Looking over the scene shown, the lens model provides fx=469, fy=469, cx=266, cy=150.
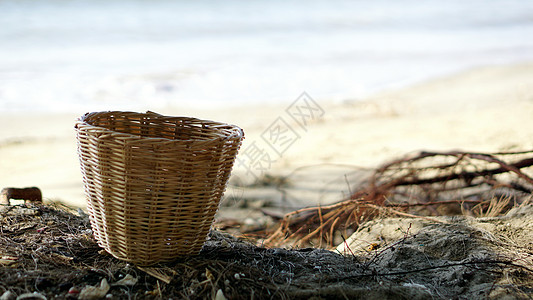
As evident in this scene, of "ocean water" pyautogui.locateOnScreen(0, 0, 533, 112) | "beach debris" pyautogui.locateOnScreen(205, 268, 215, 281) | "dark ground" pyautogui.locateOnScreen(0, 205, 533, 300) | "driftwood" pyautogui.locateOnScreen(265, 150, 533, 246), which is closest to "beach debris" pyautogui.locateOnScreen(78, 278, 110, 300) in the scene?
"dark ground" pyautogui.locateOnScreen(0, 205, 533, 300)

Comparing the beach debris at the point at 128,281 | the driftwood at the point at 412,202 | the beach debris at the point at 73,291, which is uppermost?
the beach debris at the point at 73,291

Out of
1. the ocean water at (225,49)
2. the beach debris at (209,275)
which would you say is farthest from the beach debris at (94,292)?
the ocean water at (225,49)

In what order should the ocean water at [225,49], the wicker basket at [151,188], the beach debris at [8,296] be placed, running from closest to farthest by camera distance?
Answer: the beach debris at [8,296]
the wicker basket at [151,188]
the ocean water at [225,49]

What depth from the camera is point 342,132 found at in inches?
265

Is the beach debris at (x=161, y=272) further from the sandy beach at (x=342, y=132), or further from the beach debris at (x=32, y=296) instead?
the sandy beach at (x=342, y=132)

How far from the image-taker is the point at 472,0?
25.4 metres

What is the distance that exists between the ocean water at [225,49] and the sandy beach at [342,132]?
911 millimetres

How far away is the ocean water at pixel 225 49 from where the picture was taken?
9.33 meters

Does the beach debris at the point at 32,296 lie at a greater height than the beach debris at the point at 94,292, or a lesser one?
greater

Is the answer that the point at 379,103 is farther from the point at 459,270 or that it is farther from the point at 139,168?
the point at 139,168

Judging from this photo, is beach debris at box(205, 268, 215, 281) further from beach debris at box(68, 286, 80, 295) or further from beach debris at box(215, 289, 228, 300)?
beach debris at box(68, 286, 80, 295)

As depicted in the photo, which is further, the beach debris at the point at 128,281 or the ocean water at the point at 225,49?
the ocean water at the point at 225,49

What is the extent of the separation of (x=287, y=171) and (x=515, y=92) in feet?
20.5

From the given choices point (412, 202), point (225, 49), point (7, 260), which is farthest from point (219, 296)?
point (225, 49)
